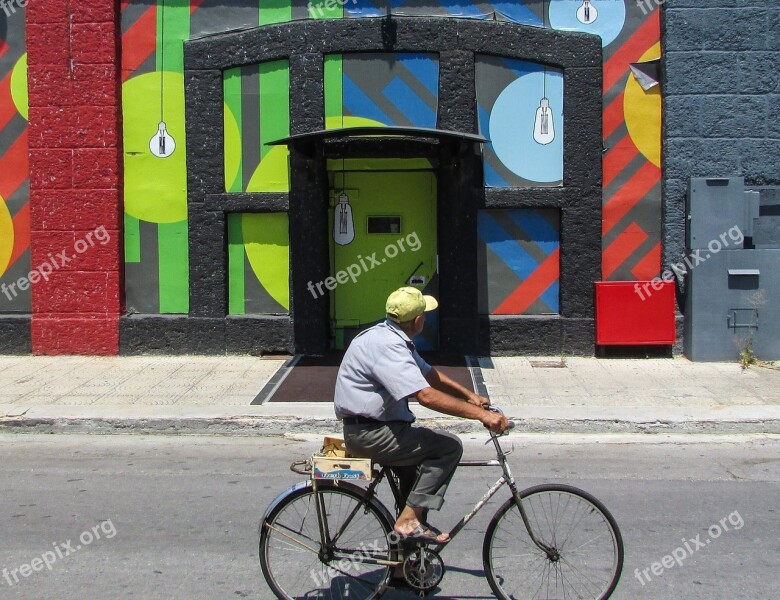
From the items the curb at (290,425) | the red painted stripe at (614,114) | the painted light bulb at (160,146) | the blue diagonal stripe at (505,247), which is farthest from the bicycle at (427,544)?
the painted light bulb at (160,146)

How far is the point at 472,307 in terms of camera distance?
11.8 meters

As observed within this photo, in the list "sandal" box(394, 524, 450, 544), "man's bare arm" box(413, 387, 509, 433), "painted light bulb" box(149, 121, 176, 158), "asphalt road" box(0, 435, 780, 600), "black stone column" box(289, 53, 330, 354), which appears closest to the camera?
"man's bare arm" box(413, 387, 509, 433)

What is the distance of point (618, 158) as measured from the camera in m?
11.8

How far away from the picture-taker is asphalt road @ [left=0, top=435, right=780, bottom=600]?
5070mm

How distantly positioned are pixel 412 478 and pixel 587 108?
817 centimetres

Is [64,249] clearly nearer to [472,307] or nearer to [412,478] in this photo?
[472,307]

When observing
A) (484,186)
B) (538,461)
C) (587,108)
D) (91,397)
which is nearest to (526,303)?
(484,186)

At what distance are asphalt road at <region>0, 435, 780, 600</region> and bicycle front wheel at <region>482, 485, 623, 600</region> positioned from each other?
0.27 m

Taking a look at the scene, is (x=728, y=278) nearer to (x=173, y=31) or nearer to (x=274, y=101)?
(x=274, y=101)

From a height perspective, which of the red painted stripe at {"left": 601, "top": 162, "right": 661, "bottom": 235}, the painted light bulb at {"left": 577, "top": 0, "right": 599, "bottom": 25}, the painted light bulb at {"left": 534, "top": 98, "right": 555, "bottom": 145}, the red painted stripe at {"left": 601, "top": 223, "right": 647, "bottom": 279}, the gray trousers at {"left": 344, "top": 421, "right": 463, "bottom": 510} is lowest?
the gray trousers at {"left": 344, "top": 421, "right": 463, "bottom": 510}

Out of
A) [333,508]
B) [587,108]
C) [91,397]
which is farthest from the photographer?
[587,108]

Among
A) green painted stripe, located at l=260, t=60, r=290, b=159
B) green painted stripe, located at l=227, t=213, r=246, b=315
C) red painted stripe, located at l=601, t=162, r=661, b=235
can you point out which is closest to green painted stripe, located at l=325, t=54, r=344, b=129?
green painted stripe, located at l=260, t=60, r=290, b=159

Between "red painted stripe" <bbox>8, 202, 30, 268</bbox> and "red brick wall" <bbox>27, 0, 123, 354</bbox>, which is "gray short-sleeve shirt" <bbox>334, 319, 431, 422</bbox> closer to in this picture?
"red brick wall" <bbox>27, 0, 123, 354</bbox>

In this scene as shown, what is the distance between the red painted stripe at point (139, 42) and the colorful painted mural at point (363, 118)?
0.01 metres
